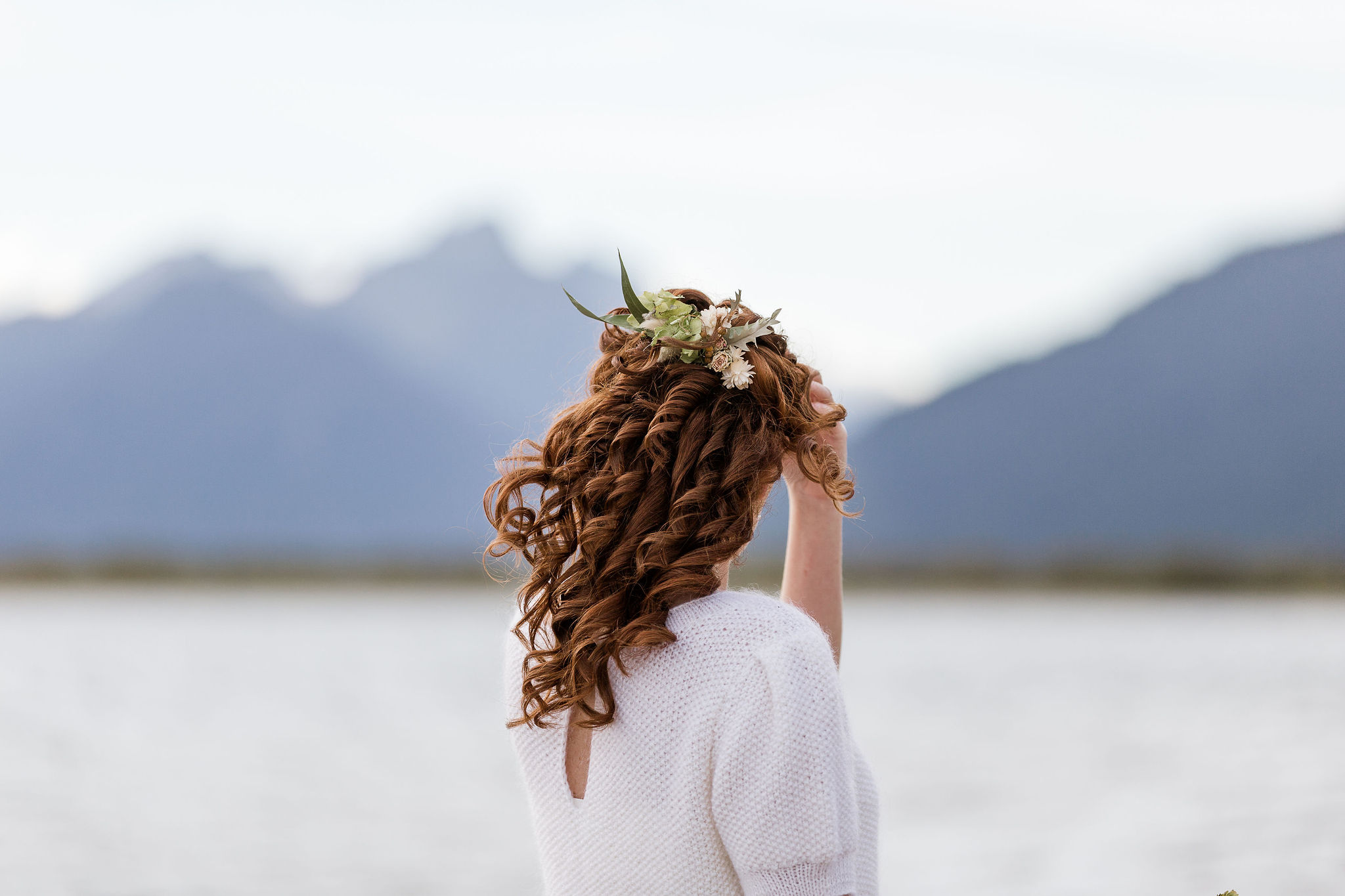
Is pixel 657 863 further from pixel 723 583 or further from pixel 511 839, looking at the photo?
pixel 511 839

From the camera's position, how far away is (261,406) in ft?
363

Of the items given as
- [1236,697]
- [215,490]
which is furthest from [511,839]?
[215,490]

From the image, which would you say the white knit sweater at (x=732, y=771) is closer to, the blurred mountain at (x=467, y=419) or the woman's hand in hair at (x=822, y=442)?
the woman's hand in hair at (x=822, y=442)

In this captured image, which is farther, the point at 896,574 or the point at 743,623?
the point at 896,574

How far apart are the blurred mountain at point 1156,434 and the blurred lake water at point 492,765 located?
61.4 meters

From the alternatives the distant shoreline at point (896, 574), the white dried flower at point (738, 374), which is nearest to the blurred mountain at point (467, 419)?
the distant shoreline at point (896, 574)

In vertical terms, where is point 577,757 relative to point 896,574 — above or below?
above

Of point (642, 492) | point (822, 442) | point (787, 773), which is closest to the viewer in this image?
point (787, 773)

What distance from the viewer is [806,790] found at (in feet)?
4.72

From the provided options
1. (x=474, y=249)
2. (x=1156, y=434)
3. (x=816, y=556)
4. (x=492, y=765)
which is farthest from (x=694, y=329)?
(x=474, y=249)

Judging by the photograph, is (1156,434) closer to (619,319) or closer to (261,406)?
(261,406)

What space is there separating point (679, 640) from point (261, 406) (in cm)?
11508

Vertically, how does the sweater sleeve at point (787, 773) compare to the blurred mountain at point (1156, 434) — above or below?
below

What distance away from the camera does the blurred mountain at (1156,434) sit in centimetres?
8194
